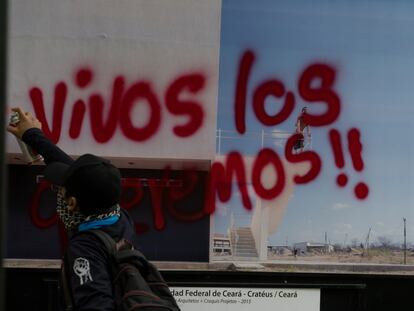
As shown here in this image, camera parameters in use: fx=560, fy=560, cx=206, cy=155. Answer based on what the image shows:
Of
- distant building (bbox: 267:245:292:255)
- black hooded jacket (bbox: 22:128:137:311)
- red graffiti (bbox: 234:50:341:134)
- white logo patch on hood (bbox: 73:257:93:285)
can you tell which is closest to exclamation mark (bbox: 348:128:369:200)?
red graffiti (bbox: 234:50:341:134)

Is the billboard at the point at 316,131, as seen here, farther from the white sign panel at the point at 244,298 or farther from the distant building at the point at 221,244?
the white sign panel at the point at 244,298

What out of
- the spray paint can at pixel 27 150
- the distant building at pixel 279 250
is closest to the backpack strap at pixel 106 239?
the spray paint can at pixel 27 150

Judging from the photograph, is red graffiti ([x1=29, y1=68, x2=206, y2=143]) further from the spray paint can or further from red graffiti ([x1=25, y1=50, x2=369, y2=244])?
the spray paint can

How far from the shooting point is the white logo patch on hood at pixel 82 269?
4.17 ft

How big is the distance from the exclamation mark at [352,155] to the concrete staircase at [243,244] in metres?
0.44

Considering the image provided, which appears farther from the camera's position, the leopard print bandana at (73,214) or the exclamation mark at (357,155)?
the exclamation mark at (357,155)

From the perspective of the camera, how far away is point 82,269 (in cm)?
128

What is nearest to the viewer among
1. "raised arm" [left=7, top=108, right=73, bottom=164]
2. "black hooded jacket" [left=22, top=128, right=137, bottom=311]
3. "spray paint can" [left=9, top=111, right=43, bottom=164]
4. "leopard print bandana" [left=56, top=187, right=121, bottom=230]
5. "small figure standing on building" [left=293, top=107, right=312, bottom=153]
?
"black hooded jacket" [left=22, top=128, right=137, bottom=311]

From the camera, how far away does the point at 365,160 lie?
2.34m

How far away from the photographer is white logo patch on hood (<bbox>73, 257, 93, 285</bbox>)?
1.27 metres

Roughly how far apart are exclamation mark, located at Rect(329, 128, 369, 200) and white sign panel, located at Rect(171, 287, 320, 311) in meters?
0.45

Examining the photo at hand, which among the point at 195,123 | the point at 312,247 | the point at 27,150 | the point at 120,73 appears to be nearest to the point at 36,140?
the point at 27,150

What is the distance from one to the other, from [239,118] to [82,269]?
1178mm

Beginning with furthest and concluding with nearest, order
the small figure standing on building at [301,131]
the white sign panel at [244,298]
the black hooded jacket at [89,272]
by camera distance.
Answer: the small figure standing on building at [301,131]
the white sign panel at [244,298]
the black hooded jacket at [89,272]
